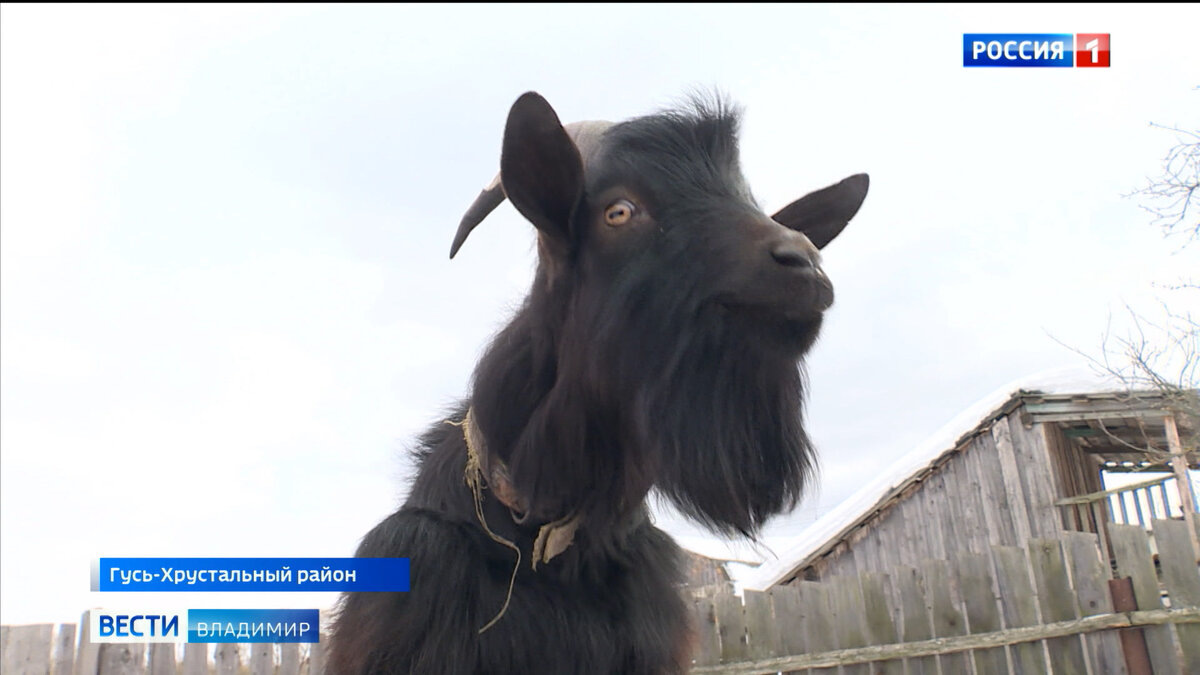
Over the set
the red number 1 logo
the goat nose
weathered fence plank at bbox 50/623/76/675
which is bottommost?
weathered fence plank at bbox 50/623/76/675

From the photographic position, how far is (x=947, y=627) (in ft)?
19.6

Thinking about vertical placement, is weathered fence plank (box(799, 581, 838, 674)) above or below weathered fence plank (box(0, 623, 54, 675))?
below

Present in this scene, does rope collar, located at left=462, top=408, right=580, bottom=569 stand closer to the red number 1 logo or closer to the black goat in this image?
the black goat

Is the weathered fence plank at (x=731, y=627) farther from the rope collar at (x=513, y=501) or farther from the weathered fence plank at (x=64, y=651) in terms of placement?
the weathered fence plank at (x=64, y=651)

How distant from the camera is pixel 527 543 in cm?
238

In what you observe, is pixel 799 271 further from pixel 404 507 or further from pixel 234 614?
pixel 234 614

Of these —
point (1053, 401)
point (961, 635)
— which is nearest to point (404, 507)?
point (961, 635)

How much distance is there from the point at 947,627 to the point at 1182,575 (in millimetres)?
1474

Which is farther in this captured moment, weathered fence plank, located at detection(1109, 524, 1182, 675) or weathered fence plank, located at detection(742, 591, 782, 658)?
weathered fence plank, located at detection(742, 591, 782, 658)

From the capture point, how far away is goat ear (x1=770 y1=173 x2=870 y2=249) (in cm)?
271

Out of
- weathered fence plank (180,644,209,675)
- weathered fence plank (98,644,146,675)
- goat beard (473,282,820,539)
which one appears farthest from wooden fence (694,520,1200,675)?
goat beard (473,282,820,539)

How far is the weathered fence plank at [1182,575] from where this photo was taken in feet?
16.9

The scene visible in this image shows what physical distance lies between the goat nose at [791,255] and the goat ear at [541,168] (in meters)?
0.55

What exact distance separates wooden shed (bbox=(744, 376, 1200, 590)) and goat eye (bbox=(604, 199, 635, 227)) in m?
8.93
